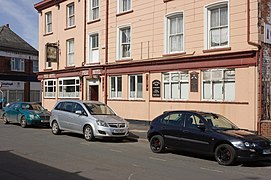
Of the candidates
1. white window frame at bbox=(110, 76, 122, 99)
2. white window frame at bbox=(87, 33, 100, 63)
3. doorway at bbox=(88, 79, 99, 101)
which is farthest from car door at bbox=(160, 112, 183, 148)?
doorway at bbox=(88, 79, 99, 101)

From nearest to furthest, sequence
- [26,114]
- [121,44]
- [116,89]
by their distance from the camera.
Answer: [26,114] < [121,44] < [116,89]

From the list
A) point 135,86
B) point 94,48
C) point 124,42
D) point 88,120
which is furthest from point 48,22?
point 88,120

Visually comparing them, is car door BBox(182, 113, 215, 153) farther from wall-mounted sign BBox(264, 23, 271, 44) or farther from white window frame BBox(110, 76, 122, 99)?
white window frame BBox(110, 76, 122, 99)

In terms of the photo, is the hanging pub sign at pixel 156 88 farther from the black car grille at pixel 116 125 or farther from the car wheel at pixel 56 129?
the car wheel at pixel 56 129

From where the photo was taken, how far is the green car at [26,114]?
20.4 meters

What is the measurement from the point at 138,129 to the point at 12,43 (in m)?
34.4

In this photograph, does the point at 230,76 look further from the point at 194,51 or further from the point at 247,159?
the point at 247,159

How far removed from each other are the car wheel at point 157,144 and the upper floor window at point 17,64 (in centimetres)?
3831

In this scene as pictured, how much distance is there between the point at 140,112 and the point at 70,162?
1159 centimetres

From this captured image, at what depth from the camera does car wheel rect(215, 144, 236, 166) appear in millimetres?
10297

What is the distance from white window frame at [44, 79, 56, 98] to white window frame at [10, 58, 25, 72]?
18.2m

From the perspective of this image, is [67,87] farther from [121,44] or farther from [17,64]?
[17,64]

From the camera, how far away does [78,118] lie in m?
15.9

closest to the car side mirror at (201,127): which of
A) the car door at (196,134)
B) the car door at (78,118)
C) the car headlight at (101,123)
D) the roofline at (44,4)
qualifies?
the car door at (196,134)
